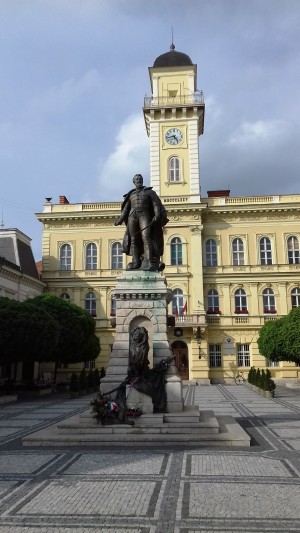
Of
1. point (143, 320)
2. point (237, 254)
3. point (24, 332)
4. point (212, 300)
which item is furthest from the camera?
point (237, 254)

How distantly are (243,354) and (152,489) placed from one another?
33.7 meters

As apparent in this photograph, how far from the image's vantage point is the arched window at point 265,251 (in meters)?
41.4

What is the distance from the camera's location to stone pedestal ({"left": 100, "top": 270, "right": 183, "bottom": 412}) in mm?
11742

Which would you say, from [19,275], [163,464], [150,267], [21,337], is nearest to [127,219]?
[150,267]

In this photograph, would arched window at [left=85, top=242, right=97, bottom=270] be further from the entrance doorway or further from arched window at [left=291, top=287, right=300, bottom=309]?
arched window at [left=291, top=287, right=300, bottom=309]

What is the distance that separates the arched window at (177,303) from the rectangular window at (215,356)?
3.97 m

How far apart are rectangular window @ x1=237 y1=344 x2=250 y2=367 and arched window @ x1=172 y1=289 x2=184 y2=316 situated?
5.76 meters

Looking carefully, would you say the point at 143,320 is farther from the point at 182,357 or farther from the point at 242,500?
the point at 182,357

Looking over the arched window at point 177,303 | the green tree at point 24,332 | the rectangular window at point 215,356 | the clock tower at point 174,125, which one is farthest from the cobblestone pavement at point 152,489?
the clock tower at point 174,125

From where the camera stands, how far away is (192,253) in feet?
133

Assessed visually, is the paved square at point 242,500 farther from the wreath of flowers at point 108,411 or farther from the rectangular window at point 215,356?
the rectangular window at point 215,356

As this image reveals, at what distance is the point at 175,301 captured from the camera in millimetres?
39938

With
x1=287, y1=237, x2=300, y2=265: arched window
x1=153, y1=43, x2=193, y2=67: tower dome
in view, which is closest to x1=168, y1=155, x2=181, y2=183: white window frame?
x1=153, y1=43, x2=193, y2=67: tower dome

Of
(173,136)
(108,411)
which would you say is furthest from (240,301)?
(108,411)
